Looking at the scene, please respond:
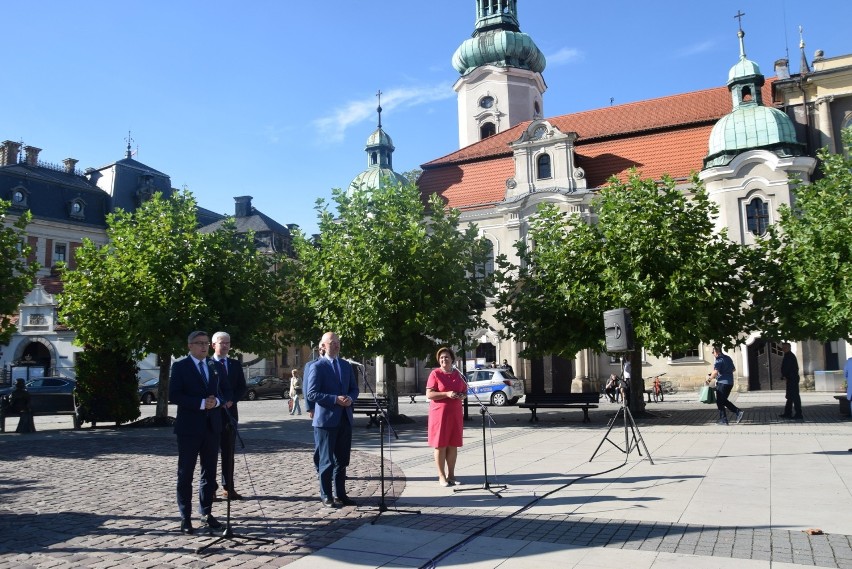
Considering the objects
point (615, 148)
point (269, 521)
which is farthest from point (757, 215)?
point (269, 521)

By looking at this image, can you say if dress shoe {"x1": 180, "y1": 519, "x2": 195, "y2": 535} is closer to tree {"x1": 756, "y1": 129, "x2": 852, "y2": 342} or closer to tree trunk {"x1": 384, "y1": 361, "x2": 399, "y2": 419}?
tree trunk {"x1": 384, "y1": 361, "x2": 399, "y2": 419}

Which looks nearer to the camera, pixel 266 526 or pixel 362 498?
pixel 266 526

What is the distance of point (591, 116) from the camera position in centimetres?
4044

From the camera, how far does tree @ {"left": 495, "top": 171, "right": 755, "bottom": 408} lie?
1775 centimetres

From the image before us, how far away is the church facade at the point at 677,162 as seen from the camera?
31.9 meters

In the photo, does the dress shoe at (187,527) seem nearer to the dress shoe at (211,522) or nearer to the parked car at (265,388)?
the dress shoe at (211,522)

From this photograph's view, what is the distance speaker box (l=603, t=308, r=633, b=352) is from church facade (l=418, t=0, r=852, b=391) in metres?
17.1

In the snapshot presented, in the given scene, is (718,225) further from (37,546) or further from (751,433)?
(37,546)

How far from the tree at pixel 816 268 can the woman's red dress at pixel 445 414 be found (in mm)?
12678

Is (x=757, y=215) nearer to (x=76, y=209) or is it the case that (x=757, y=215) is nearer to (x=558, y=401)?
(x=558, y=401)

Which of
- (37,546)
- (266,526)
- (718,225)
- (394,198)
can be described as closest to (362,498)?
(266,526)

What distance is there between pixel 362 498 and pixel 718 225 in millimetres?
29871

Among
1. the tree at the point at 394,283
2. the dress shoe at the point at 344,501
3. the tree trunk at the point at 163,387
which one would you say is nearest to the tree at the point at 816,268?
the tree at the point at 394,283

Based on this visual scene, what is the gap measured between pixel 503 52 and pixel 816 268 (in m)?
33.6
